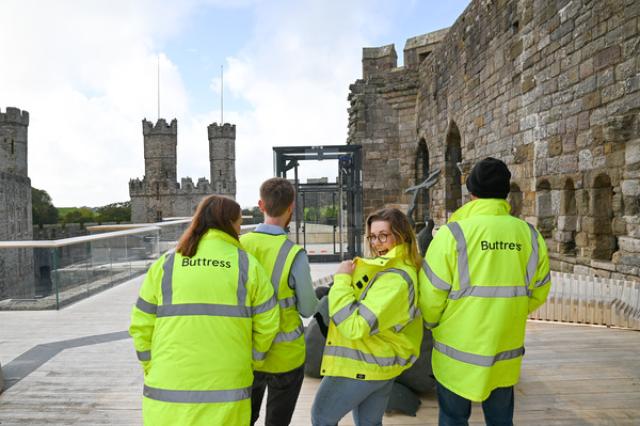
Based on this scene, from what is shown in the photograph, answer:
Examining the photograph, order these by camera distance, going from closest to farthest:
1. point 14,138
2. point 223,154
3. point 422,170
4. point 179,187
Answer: point 422,170
point 14,138
point 179,187
point 223,154

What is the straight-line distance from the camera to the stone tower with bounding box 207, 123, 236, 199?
165ft

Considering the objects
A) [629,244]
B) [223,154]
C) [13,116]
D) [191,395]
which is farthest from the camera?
[223,154]

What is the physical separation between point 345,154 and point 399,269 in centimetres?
791

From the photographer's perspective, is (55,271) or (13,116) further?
(13,116)

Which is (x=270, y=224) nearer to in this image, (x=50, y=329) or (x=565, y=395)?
(x=565, y=395)

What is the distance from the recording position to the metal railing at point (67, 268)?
5.74m

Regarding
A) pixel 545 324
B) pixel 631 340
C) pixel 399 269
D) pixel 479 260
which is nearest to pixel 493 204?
pixel 479 260

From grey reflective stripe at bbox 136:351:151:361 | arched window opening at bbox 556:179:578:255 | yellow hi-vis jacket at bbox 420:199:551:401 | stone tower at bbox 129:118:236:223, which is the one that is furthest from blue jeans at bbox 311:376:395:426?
stone tower at bbox 129:118:236:223

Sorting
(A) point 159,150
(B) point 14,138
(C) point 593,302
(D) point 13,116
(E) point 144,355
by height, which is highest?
(D) point 13,116

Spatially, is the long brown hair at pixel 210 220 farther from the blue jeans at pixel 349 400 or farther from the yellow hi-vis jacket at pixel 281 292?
the blue jeans at pixel 349 400

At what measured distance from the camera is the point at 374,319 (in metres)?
1.77

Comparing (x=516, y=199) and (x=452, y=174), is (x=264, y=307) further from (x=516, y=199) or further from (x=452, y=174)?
(x=452, y=174)

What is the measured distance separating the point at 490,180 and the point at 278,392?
1292 millimetres

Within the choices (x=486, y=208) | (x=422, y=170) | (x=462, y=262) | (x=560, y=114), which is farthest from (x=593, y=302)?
(x=422, y=170)
